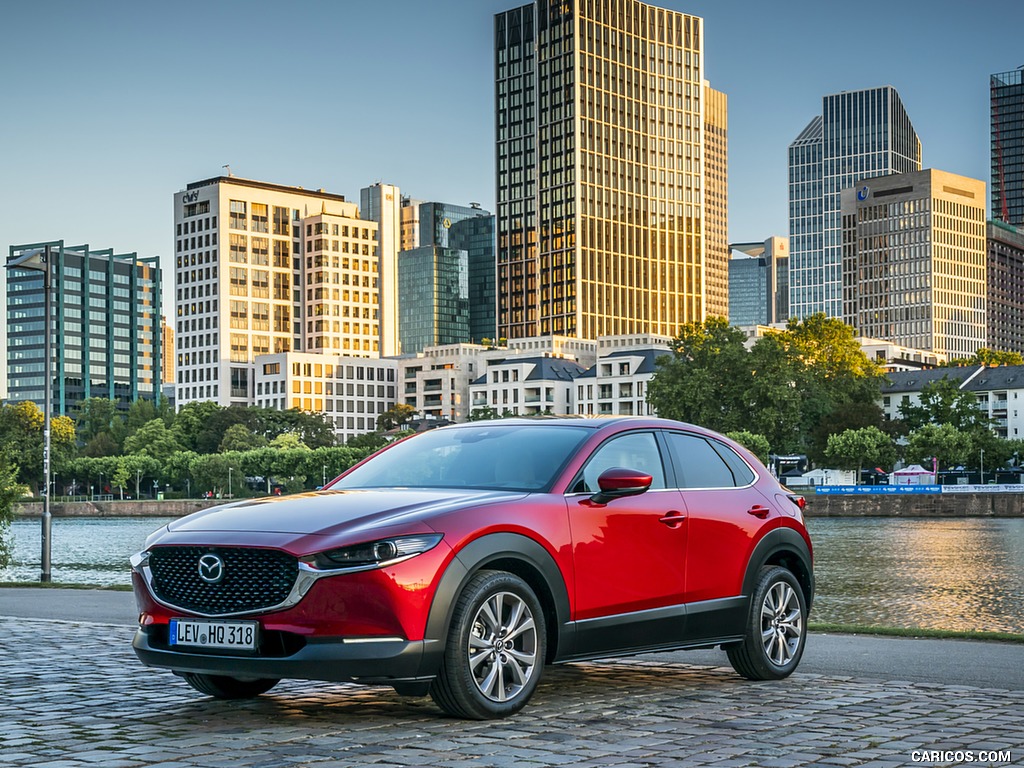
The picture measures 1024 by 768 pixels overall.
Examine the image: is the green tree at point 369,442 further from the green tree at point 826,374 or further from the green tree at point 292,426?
the green tree at point 826,374

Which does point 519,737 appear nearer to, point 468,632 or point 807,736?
point 468,632

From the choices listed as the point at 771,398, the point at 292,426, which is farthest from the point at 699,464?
the point at 292,426

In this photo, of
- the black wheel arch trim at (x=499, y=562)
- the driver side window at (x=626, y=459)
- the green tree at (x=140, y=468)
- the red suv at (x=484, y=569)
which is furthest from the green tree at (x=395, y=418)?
the black wheel arch trim at (x=499, y=562)

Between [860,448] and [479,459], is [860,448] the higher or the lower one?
the lower one

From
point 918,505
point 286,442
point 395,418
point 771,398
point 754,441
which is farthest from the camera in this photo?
point 395,418

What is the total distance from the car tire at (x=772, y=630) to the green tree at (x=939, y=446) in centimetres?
10884

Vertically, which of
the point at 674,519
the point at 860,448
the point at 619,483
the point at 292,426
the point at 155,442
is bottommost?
the point at 860,448

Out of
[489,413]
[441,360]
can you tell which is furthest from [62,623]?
[441,360]

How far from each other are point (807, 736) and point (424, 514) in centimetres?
233

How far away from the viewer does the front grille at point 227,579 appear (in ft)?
24.3

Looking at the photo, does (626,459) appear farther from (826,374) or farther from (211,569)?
(826,374)

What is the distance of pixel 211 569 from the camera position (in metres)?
7.57

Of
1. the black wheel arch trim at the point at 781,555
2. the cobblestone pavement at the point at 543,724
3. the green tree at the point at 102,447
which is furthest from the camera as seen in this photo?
the green tree at the point at 102,447

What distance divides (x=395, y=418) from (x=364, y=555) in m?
177
